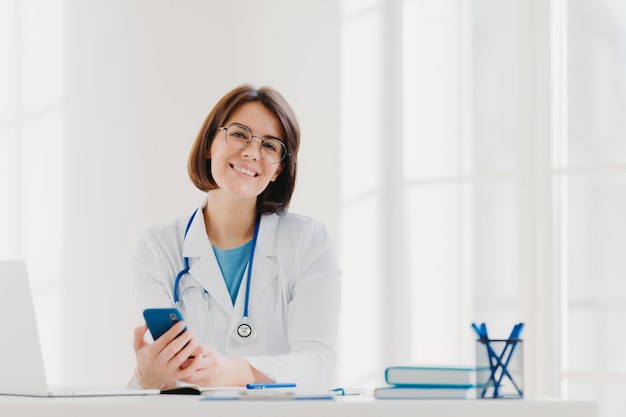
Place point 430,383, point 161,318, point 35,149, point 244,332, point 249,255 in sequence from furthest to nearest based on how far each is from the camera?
point 35,149 < point 249,255 < point 244,332 < point 161,318 < point 430,383

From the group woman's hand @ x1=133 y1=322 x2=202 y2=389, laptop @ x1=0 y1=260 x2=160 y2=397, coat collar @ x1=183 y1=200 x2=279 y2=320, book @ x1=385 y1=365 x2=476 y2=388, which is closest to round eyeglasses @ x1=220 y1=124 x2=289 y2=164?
coat collar @ x1=183 y1=200 x2=279 y2=320

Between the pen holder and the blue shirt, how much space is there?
3.92 ft

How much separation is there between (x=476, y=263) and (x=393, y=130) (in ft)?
2.27

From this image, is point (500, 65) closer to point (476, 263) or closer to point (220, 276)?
point (476, 263)

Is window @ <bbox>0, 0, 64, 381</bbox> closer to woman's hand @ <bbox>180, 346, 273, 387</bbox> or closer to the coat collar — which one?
the coat collar

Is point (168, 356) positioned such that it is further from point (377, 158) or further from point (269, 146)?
point (377, 158)

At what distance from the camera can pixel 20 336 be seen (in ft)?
5.19

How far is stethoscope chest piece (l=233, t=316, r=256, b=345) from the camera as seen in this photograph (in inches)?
98.5

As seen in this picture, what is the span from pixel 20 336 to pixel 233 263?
1.08 metres

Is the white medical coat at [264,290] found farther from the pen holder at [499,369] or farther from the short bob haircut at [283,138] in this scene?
the pen holder at [499,369]

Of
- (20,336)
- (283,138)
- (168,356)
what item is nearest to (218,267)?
(283,138)

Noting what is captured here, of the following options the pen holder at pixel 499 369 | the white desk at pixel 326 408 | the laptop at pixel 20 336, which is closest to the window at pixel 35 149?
the laptop at pixel 20 336

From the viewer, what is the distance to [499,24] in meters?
4.00

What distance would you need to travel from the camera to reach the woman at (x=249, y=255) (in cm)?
251
